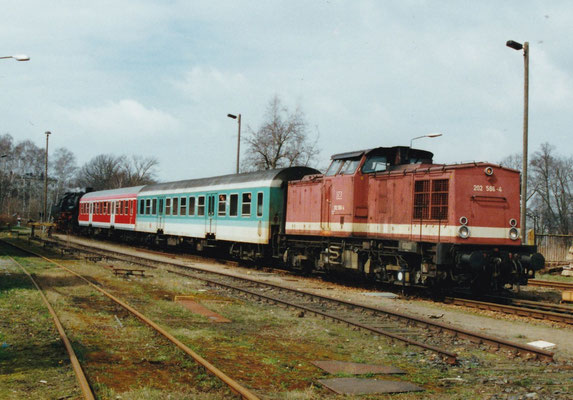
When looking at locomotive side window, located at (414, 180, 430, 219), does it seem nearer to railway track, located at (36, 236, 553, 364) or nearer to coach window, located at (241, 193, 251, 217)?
railway track, located at (36, 236, 553, 364)

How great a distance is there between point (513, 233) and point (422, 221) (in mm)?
2240

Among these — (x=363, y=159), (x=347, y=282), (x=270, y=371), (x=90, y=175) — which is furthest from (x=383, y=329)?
(x=90, y=175)

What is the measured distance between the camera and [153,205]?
30.0 metres

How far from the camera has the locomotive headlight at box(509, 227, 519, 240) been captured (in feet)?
42.7

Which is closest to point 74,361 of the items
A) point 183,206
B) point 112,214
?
point 183,206

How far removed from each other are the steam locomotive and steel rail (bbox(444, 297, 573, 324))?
1.54 feet

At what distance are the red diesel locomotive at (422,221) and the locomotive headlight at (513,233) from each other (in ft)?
0.08

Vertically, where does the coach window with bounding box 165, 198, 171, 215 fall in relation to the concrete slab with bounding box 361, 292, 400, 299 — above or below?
above

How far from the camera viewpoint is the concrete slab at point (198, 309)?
1015 cm

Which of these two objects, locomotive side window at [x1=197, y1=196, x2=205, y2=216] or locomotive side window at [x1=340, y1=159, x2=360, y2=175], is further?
locomotive side window at [x1=197, y1=196, x2=205, y2=216]

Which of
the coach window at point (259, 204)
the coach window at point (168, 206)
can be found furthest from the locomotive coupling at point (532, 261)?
the coach window at point (168, 206)

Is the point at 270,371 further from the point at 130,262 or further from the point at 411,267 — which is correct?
the point at 130,262

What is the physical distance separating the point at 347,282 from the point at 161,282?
6.00 m

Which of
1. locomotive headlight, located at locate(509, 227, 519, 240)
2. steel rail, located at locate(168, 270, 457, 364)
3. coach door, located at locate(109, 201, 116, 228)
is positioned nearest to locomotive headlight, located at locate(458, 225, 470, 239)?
locomotive headlight, located at locate(509, 227, 519, 240)
